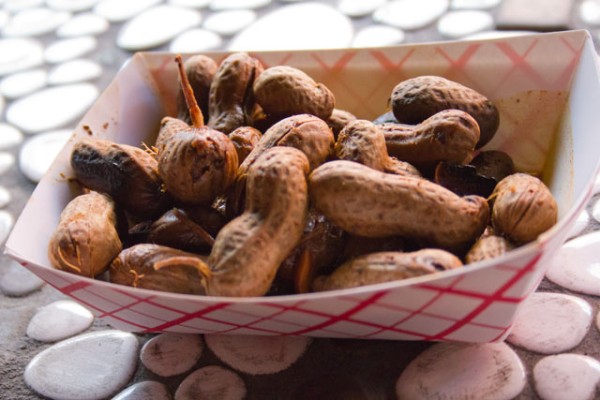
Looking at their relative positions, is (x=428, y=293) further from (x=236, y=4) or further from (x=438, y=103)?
(x=236, y=4)

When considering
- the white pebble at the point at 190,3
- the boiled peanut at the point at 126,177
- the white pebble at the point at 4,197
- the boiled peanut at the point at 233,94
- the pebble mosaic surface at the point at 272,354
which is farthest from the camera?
the white pebble at the point at 190,3

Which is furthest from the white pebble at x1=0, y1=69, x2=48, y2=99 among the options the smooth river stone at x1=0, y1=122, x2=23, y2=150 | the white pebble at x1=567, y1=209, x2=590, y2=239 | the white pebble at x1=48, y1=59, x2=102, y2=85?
the white pebble at x1=567, y1=209, x2=590, y2=239

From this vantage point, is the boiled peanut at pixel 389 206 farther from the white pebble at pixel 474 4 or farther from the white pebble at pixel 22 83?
the white pebble at pixel 22 83

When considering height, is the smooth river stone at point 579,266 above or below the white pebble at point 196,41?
below

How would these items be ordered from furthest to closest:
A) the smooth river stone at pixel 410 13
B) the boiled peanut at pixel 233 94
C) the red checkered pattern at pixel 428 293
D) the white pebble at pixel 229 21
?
the white pebble at pixel 229 21 < the smooth river stone at pixel 410 13 < the boiled peanut at pixel 233 94 < the red checkered pattern at pixel 428 293

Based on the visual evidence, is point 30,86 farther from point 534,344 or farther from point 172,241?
point 534,344

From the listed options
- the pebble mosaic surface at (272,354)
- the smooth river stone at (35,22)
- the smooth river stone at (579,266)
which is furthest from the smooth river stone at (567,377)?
the smooth river stone at (35,22)

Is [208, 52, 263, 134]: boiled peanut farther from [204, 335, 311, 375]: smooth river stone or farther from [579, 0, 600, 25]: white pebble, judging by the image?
[579, 0, 600, 25]: white pebble
